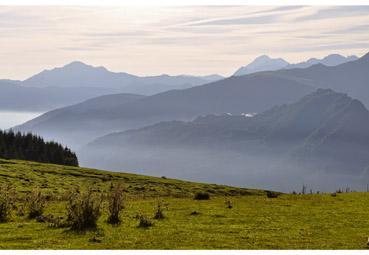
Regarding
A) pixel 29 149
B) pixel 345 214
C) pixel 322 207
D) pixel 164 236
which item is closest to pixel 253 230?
pixel 164 236

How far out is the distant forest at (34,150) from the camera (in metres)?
170

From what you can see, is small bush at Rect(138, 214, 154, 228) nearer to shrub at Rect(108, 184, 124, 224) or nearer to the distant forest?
shrub at Rect(108, 184, 124, 224)

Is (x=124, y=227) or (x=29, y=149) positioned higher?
(x=29, y=149)

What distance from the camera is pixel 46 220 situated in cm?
3103

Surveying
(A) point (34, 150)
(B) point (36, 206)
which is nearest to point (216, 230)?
(B) point (36, 206)

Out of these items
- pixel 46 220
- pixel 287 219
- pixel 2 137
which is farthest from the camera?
pixel 2 137

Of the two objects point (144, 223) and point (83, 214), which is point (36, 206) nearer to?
point (83, 214)

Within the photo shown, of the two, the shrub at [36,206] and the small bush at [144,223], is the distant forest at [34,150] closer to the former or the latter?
the shrub at [36,206]

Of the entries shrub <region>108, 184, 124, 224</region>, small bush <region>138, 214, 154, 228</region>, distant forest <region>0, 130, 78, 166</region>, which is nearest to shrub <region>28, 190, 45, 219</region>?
shrub <region>108, 184, 124, 224</region>

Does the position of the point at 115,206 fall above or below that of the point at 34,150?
below

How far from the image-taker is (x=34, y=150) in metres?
175

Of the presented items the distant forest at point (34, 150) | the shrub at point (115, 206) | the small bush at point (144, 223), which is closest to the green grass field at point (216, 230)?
the small bush at point (144, 223)

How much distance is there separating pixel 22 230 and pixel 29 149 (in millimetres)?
152670

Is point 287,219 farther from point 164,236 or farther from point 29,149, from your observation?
point 29,149
